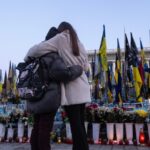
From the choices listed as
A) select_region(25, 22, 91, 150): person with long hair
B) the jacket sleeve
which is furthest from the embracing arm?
the jacket sleeve

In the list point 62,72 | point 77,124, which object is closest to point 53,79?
point 62,72

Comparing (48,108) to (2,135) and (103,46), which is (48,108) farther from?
(103,46)

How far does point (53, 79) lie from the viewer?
11.1ft

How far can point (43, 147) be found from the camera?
3.34 m

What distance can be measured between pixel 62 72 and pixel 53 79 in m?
0.12

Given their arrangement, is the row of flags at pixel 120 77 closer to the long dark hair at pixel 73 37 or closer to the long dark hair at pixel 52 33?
the long dark hair at pixel 52 33

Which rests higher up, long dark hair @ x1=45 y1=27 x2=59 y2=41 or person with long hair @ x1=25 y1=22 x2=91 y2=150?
long dark hair @ x1=45 y1=27 x2=59 y2=41

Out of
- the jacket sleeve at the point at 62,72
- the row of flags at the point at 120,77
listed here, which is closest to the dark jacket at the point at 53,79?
the jacket sleeve at the point at 62,72

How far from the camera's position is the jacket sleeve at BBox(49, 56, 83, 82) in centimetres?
335

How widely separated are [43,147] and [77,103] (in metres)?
0.54

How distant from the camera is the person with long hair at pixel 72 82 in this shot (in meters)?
3.50

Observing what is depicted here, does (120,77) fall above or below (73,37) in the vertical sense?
above

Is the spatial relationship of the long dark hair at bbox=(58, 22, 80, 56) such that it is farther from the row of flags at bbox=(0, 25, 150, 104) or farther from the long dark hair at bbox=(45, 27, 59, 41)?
the row of flags at bbox=(0, 25, 150, 104)

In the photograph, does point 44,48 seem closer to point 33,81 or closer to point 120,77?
point 33,81
